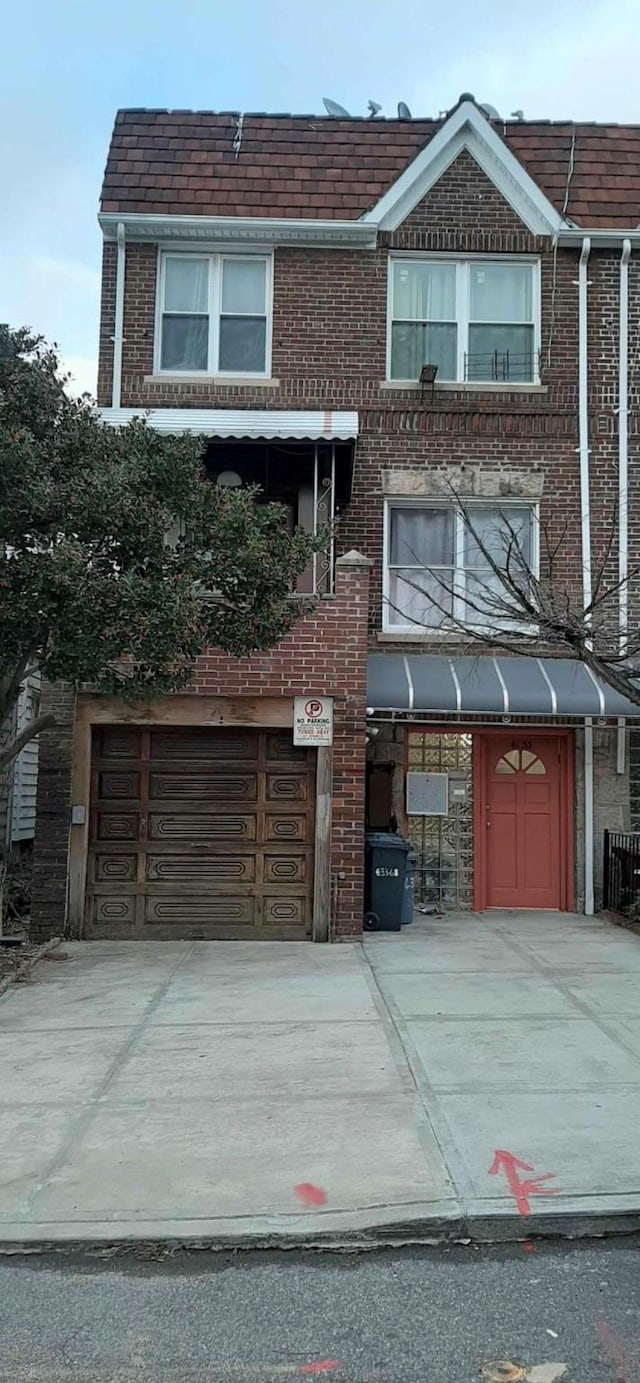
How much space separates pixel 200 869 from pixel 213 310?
23.3 ft

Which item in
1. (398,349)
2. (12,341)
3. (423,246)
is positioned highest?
(423,246)

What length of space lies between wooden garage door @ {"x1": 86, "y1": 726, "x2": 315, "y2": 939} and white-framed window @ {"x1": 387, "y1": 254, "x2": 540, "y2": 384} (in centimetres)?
552

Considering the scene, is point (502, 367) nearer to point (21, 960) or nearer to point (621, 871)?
point (621, 871)

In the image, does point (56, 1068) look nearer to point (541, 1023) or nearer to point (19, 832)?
point (541, 1023)

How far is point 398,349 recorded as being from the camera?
43.3 ft

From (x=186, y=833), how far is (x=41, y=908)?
1.61m

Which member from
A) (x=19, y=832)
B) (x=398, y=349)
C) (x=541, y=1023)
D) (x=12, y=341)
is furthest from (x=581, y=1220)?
(x=19, y=832)

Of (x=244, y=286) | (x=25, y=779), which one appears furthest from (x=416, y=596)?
(x=25, y=779)

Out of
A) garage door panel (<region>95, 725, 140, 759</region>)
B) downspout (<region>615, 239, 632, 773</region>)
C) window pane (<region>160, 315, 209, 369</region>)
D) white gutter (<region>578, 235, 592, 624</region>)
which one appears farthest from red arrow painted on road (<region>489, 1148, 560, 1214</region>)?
window pane (<region>160, 315, 209, 369</region>)

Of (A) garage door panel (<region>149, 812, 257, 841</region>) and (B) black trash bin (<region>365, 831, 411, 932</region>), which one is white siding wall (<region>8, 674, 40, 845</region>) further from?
(B) black trash bin (<region>365, 831, 411, 932</region>)

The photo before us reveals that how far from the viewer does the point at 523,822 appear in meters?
12.6

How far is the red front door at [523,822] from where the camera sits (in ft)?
41.2

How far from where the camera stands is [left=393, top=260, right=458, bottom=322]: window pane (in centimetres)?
1327

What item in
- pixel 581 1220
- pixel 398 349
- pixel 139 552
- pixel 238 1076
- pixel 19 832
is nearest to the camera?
pixel 581 1220
